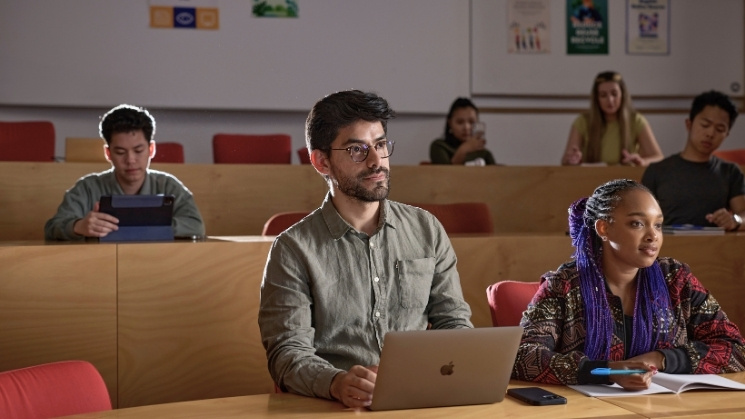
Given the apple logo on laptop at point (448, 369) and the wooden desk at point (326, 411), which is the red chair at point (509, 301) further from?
the apple logo on laptop at point (448, 369)

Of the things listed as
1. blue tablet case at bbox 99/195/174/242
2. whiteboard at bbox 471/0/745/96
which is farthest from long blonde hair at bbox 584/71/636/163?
blue tablet case at bbox 99/195/174/242

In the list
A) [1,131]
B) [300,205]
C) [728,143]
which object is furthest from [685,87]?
[1,131]

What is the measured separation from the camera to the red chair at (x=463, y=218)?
12.2 ft

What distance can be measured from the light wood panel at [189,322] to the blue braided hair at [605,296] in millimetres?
1054

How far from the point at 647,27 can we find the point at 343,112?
594 centimetres

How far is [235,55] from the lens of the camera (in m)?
6.87

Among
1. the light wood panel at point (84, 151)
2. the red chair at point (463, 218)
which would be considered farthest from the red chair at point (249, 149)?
the red chair at point (463, 218)

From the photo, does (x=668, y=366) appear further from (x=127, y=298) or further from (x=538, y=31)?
(x=538, y=31)

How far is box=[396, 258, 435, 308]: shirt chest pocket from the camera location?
84.0 inches

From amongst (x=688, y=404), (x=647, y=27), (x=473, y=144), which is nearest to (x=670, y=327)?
(x=688, y=404)

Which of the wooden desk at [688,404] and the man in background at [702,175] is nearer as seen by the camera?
the wooden desk at [688,404]

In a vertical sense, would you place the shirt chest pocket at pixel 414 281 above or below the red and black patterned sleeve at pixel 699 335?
above

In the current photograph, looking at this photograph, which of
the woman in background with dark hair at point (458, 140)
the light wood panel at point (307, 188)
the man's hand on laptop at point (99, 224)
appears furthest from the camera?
the woman in background with dark hair at point (458, 140)

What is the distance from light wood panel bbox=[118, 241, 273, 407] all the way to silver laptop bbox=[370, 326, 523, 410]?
1305 millimetres
